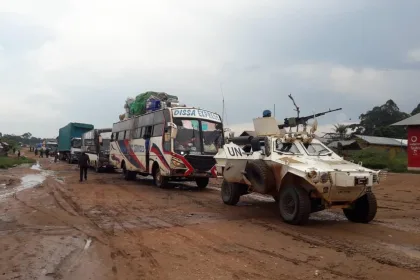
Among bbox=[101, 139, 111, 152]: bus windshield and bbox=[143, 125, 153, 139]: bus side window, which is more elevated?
bbox=[143, 125, 153, 139]: bus side window

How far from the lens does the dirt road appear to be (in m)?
5.40

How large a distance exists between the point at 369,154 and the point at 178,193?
15.5 m

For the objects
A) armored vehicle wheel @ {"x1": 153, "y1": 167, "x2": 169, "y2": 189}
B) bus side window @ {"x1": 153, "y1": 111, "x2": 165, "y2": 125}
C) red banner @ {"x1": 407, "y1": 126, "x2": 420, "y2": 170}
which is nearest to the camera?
bus side window @ {"x1": 153, "y1": 111, "x2": 165, "y2": 125}

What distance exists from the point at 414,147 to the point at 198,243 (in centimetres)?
1794

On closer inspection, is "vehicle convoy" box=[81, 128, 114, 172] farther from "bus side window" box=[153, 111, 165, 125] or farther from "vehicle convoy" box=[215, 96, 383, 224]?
"vehicle convoy" box=[215, 96, 383, 224]

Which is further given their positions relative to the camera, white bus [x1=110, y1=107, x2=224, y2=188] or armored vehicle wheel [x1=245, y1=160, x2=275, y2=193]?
white bus [x1=110, y1=107, x2=224, y2=188]

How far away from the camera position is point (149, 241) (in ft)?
23.2

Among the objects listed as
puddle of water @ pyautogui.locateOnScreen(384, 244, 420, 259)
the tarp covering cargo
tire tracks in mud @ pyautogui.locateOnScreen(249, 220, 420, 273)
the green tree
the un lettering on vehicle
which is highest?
the green tree

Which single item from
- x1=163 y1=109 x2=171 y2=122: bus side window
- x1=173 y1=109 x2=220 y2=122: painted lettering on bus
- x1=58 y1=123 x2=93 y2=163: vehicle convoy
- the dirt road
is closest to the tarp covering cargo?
x1=163 y1=109 x2=171 y2=122: bus side window

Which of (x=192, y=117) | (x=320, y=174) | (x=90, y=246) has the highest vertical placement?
(x=192, y=117)

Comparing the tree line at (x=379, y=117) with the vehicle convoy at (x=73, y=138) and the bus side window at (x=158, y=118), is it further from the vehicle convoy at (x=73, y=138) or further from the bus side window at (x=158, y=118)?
the bus side window at (x=158, y=118)

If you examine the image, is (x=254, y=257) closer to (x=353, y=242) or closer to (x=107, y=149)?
(x=353, y=242)

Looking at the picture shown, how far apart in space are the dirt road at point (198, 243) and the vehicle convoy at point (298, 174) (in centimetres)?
45

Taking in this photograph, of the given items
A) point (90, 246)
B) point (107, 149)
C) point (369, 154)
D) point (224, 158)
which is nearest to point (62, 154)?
point (107, 149)
